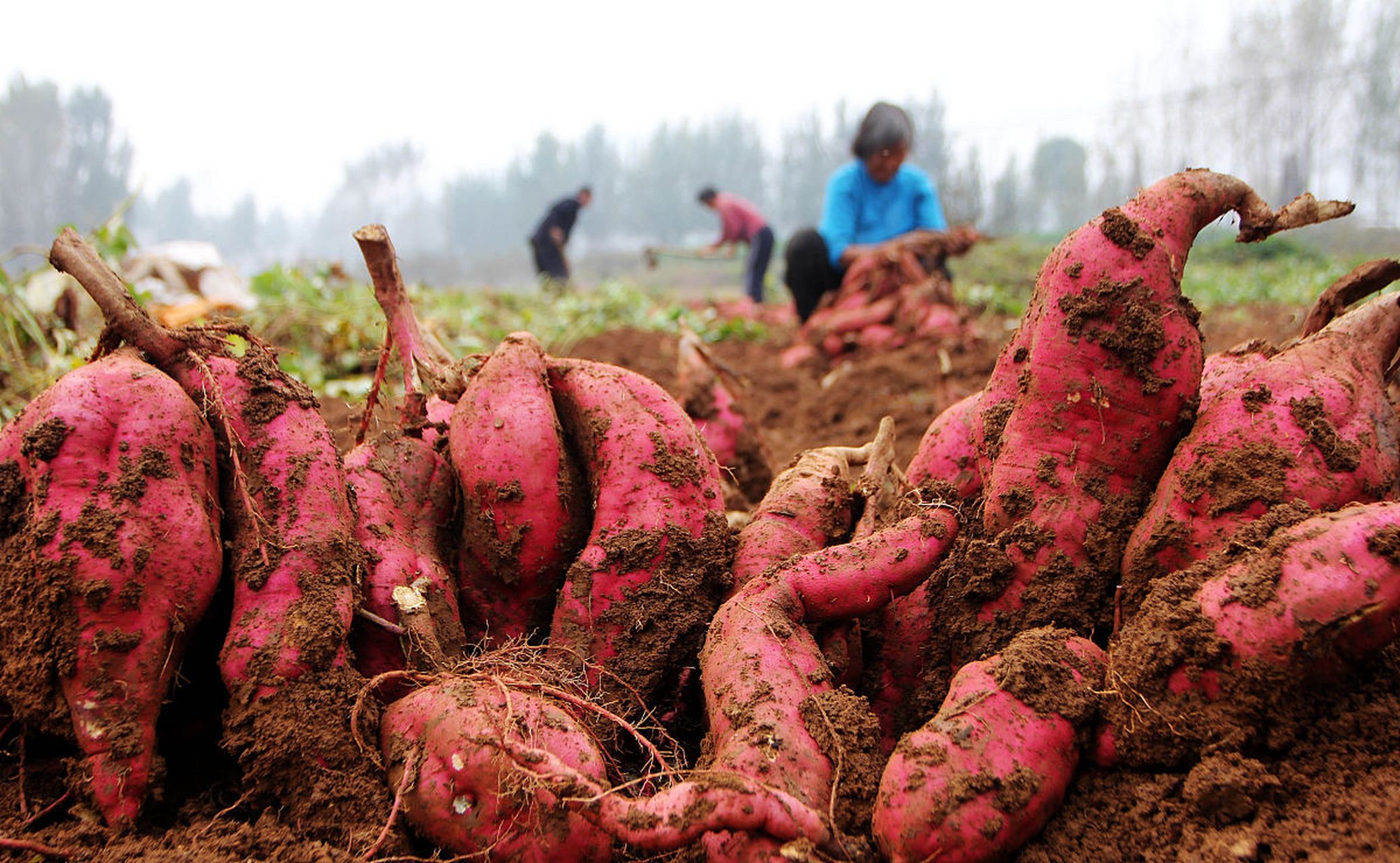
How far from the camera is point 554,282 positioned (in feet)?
31.2

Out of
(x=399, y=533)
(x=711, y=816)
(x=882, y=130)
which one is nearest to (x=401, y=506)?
(x=399, y=533)

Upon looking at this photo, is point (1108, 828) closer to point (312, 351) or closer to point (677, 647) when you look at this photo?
point (677, 647)

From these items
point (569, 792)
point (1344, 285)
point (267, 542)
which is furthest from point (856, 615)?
point (1344, 285)

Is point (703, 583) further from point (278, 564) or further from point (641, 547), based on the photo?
point (278, 564)

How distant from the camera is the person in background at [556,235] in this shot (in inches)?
497

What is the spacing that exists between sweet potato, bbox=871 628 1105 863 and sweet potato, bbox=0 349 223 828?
3.53 feet

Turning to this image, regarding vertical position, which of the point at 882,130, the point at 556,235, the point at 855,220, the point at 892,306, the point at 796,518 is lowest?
the point at 556,235

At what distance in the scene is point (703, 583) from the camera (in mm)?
1568

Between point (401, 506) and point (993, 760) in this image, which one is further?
point (401, 506)

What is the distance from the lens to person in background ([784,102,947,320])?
5914mm

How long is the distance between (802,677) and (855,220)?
17.1 feet

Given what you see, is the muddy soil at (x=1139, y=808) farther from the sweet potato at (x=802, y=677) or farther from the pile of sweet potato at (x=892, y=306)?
the pile of sweet potato at (x=892, y=306)

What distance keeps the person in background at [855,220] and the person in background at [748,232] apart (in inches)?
193

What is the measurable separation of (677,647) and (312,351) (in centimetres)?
408
